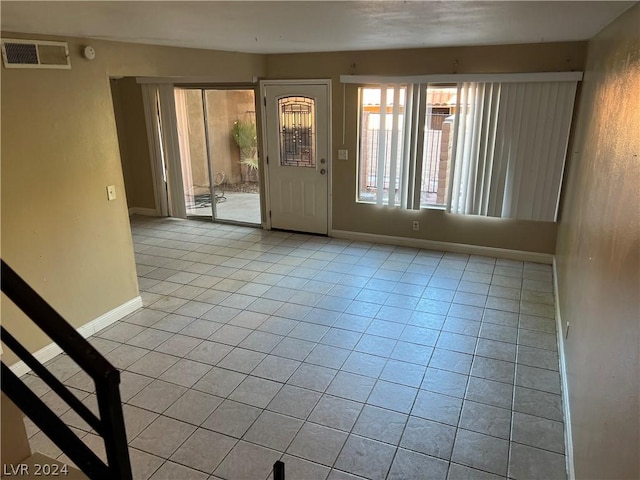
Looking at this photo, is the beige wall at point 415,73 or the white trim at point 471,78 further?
the beige wall at point 415,73

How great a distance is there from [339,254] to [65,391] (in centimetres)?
438

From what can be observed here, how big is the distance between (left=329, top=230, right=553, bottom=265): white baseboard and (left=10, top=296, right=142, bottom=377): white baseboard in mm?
2820

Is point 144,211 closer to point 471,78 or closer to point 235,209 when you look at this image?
point 235,209

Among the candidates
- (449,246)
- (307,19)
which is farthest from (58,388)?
(449,246)

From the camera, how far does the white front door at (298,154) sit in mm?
5598

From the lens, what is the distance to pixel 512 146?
4.68 metres

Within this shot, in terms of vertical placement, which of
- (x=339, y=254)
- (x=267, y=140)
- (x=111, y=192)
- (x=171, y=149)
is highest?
(x=267, y=140)

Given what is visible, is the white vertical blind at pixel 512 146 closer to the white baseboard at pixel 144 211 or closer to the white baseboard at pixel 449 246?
the white baseboard at pixel 449 246

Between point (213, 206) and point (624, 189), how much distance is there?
18.8ft

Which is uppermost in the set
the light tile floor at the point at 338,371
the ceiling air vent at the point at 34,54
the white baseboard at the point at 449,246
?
the ceiling air vent at the point at 34,54

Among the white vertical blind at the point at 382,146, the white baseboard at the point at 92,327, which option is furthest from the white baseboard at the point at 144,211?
the white vertical blind at the point at 382,146

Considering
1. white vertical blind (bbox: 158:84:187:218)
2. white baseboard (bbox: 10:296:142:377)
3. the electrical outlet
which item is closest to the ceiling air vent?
the electrical outlet

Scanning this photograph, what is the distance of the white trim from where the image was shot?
→ 14.1 feet

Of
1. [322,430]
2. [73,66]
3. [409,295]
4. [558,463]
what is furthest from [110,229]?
[558,463]
